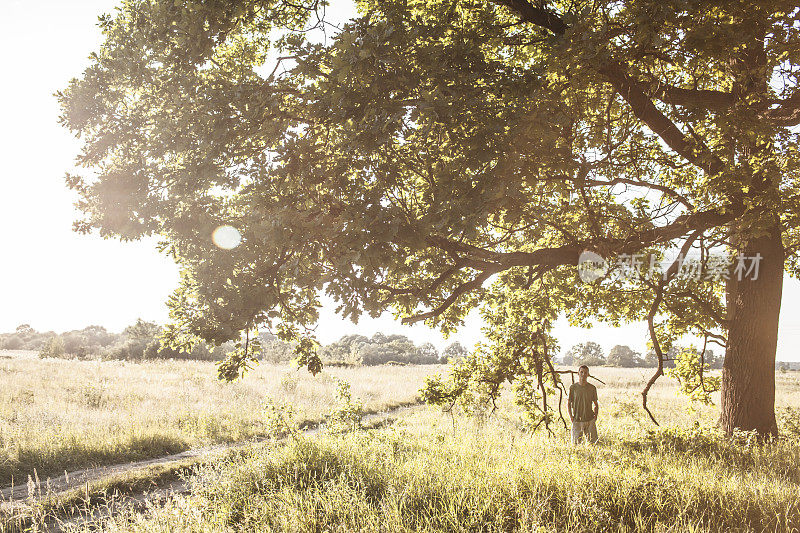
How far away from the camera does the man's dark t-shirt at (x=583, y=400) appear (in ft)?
30.8

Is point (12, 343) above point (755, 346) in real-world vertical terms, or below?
below

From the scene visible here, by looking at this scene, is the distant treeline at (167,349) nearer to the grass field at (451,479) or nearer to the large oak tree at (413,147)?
the grass field at (451,479)

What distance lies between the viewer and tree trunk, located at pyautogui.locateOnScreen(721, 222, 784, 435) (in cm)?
873

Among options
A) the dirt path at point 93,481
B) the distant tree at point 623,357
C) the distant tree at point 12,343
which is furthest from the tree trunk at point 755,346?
the distant tree at point 12,343

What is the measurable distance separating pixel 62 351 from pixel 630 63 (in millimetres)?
53257

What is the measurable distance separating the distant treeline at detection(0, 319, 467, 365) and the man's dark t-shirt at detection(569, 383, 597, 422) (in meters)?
32.1

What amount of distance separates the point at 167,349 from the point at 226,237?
46.6 meters

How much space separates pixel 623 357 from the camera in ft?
253

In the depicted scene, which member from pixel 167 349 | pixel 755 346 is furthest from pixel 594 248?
pixel 167 349

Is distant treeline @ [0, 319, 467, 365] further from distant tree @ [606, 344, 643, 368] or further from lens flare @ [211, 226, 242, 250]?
lens flare @ [211, 226, 242, 250]

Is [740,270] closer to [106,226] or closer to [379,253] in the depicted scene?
[379,253]

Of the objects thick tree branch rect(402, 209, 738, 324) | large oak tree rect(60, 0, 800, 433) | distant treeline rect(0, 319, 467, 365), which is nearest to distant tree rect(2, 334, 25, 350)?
distant treeline rect(0, 319, 467, 365)

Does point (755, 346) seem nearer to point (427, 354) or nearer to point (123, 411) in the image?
point (123, 411)

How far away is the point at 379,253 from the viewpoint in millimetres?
4855
